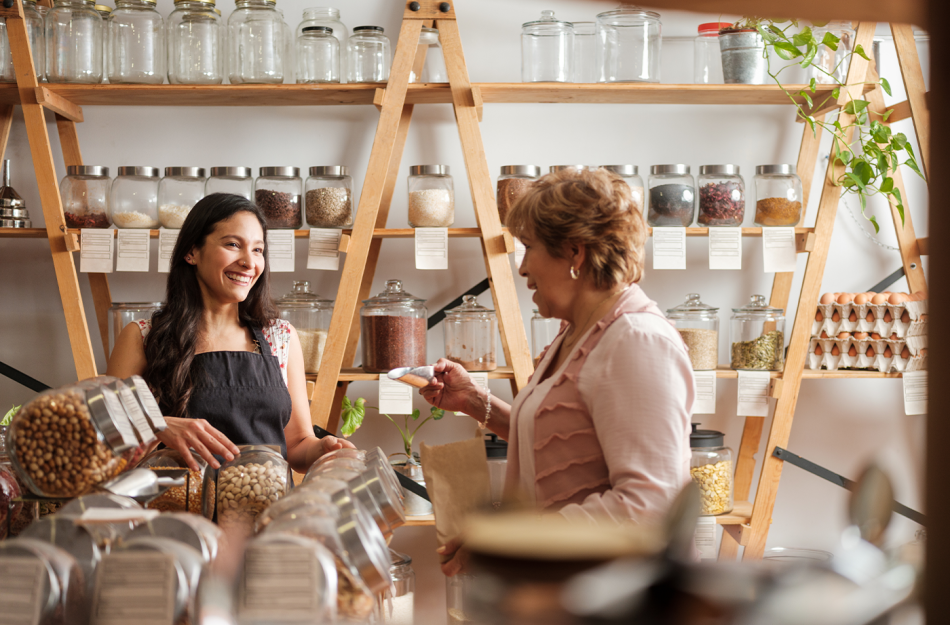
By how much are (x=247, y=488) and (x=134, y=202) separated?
159cm

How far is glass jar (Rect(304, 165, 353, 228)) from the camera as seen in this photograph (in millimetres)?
2189

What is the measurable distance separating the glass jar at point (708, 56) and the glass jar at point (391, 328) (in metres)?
1.07

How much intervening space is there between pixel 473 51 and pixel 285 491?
1928 millimetres

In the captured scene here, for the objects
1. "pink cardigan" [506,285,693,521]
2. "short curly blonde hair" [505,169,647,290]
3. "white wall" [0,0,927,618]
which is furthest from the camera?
"white wall" [0,0,927,618]

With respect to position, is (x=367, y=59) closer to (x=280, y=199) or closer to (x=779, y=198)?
(x=280, y=199)

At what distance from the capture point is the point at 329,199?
220 centimetres

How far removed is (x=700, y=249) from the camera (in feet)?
8.22

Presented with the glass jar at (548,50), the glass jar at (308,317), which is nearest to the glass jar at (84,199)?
the glass jar at (308,317)

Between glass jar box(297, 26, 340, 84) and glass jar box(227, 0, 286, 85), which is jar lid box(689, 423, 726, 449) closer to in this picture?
glass jar box(297, 26, 340, 84)

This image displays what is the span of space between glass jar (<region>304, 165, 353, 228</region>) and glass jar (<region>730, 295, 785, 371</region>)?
46.3 inches

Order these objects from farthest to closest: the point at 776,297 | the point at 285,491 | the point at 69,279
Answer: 1. the point at 776,297
2. the point at 69,279
3. the point at 285,491

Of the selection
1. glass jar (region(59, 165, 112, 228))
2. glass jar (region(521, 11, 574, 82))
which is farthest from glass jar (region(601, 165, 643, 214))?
glass jar (region(59, 165, 112, 228))

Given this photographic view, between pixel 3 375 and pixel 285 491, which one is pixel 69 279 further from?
pixel 285 491

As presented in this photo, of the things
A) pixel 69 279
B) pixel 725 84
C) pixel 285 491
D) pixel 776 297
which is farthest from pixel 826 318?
pixel 69 279
